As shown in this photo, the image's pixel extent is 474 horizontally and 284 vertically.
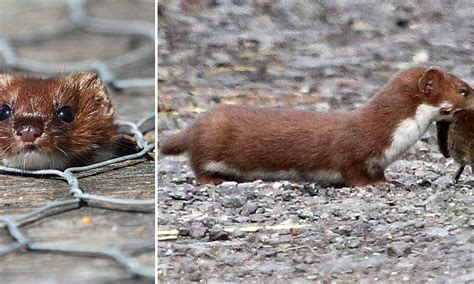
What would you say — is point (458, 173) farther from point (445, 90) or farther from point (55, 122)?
point (55, 122)

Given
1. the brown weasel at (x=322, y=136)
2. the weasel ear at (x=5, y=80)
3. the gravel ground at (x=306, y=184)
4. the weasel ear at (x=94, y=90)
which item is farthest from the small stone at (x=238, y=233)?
the weasel ear at (x=5, y=80)

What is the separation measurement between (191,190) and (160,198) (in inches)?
2.4

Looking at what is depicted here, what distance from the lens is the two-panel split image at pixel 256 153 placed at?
1.33 m

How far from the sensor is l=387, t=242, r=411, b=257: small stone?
1.39 metres

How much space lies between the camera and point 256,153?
1.53 meters

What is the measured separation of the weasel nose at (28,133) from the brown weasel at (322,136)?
0.62ft

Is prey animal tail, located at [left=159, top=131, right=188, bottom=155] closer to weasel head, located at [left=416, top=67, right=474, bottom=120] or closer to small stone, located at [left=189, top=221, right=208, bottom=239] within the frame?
small stone, located at [left=189, top=221, right=208, bottom=239]

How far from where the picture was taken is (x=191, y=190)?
1.49m

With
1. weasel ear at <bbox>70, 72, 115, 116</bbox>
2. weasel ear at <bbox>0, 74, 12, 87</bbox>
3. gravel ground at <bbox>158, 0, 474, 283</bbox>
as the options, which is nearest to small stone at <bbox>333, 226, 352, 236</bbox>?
gravel ground at <bbox>158, 0, 474, 283</bbox>

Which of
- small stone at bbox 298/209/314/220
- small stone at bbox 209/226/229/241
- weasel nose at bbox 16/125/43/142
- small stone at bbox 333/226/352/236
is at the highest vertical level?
weasel nose at bbox 16/125/43/142

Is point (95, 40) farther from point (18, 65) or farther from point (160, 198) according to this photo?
point (160, 198)

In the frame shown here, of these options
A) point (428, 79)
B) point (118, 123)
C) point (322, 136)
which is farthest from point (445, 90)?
point (118, 123)

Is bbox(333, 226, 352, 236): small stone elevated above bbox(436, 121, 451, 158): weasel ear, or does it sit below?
below

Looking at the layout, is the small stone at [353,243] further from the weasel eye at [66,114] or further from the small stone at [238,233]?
the weasel eye at [66,114]
